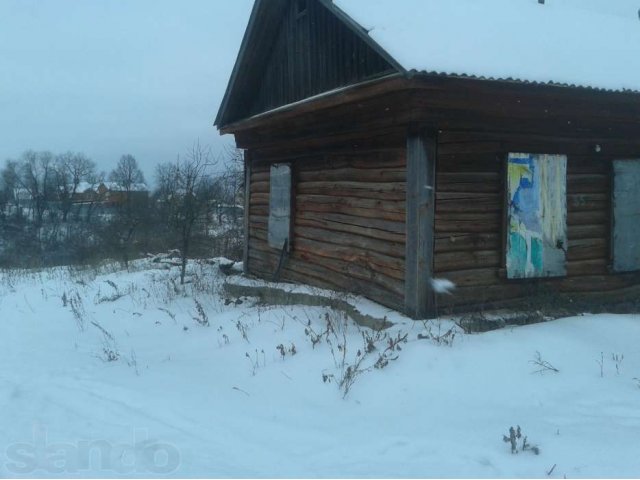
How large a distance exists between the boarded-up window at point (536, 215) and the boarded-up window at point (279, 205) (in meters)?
3.68

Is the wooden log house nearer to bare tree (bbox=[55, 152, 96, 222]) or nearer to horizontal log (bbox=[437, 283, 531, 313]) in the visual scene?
horizontal log (bbox=[437, 283, 531, 313])

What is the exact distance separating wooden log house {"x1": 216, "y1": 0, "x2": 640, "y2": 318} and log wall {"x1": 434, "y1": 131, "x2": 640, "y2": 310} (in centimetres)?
2

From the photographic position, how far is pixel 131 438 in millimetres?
4141

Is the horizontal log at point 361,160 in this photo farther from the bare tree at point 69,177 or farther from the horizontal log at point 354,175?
the bare tree at point 69,177

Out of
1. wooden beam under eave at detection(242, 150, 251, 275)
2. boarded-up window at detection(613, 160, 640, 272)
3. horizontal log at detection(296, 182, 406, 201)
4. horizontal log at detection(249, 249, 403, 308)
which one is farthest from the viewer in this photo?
wooden beam under eave at detection(242, 150, 251, 275)

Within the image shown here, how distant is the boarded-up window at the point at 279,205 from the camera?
9.48 meters

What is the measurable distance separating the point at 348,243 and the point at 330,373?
3.00m

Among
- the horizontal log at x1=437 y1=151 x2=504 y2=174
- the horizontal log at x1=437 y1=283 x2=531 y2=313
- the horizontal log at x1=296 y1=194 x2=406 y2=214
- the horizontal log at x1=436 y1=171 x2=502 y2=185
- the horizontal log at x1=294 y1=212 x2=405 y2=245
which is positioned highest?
the horizontal log at x1=437 y1=151 x2=504 y2=174

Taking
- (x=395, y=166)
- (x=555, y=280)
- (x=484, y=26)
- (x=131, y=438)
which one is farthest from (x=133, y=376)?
(x=484, y=26)

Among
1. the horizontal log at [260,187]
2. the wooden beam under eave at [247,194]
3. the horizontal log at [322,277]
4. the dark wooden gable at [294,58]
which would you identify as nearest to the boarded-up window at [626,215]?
the horizontal log at [322,277]

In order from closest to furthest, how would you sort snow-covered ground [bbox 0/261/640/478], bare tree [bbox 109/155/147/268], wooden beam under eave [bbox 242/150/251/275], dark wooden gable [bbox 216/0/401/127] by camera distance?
snow-covered ground [bbox 0/261/640/478]
dark wooden gable [bbox 216/0/401/127]
wooden beam under eave [bbox 242/150/251/275]
bare tree [bbox 109/155/147/268]

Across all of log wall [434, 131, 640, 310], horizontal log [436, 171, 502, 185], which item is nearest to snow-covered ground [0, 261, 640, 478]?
log wall [434, 131, 640, 310]

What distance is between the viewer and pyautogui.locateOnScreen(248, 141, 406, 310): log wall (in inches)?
277

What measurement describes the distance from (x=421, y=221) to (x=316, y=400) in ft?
8.33
